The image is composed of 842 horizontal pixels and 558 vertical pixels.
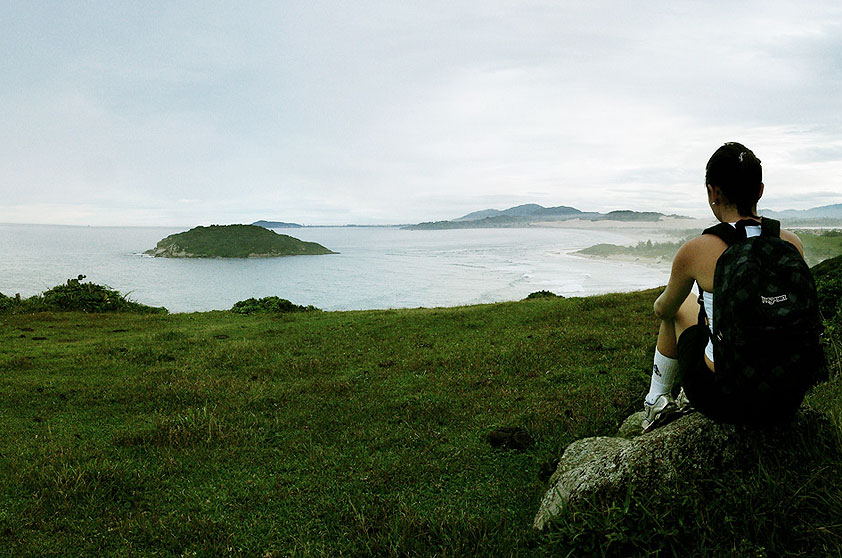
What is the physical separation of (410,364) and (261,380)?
347 cm

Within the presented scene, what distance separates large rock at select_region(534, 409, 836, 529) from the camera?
15.6 ft

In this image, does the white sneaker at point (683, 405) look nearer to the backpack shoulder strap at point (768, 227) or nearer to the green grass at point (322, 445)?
the green grass at point (322, 445)

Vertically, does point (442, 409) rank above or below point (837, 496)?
below

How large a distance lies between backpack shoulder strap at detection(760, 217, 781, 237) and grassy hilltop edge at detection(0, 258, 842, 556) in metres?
1.98

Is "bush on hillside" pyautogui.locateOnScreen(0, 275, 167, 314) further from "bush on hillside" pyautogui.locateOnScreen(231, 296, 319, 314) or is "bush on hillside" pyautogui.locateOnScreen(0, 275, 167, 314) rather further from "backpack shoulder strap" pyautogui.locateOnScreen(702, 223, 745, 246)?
"backpack shoulder strap" pyautogui.locateOnScreen(702, 223, 745, 246)

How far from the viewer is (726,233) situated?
4.64 m

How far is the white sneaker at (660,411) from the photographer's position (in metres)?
5.82

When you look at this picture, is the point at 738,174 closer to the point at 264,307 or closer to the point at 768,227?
the point at 768,227

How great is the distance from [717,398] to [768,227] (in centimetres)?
155

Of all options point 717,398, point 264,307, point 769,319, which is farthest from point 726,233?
point 264,307

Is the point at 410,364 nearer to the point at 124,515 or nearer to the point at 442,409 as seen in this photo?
the point at 442,409

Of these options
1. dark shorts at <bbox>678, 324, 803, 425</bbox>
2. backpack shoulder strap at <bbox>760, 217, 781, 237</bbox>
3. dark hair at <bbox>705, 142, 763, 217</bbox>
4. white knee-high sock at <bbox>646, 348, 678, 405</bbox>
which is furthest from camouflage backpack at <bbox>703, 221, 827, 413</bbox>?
white knee-high sock at <bbox>646, 348, 678, 405</bbox>

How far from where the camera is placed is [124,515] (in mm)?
5961

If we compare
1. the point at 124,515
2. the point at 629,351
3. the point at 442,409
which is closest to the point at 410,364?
the point at 442,409
